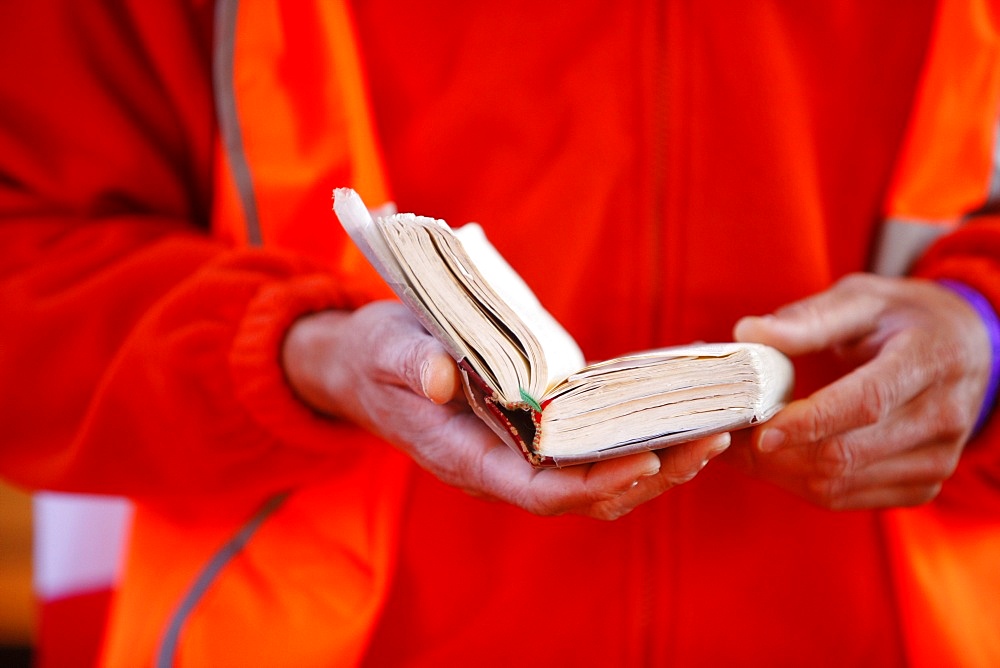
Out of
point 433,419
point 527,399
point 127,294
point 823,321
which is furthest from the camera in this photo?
point 127,294

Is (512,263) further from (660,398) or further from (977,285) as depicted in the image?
(977,285)

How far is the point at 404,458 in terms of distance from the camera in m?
0.85

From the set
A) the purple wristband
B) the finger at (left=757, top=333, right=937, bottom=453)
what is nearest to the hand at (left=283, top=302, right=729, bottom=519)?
the finger at (left=757, top=333, right=937, bottom=453)

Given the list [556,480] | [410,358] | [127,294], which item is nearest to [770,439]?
[556,480]

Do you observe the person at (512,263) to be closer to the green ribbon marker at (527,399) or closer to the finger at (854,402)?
the finger at (854,402)

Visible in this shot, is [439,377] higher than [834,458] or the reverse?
higher

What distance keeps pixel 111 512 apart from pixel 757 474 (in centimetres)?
83

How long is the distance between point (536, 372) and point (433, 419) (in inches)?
5.4

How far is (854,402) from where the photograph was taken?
64 centimetres

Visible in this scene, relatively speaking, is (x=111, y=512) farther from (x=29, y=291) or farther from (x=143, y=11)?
(x=143, y=11)

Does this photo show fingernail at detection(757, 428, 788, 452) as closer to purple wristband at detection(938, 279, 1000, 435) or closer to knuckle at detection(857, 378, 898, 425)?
knuckle at detection(857, 378, 898, 425)

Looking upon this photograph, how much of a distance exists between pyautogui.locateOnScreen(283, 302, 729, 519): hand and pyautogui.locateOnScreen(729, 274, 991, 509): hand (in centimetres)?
15

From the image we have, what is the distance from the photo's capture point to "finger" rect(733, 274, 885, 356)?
2.24 feet

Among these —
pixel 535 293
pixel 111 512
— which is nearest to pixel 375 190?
pixel 535 293
